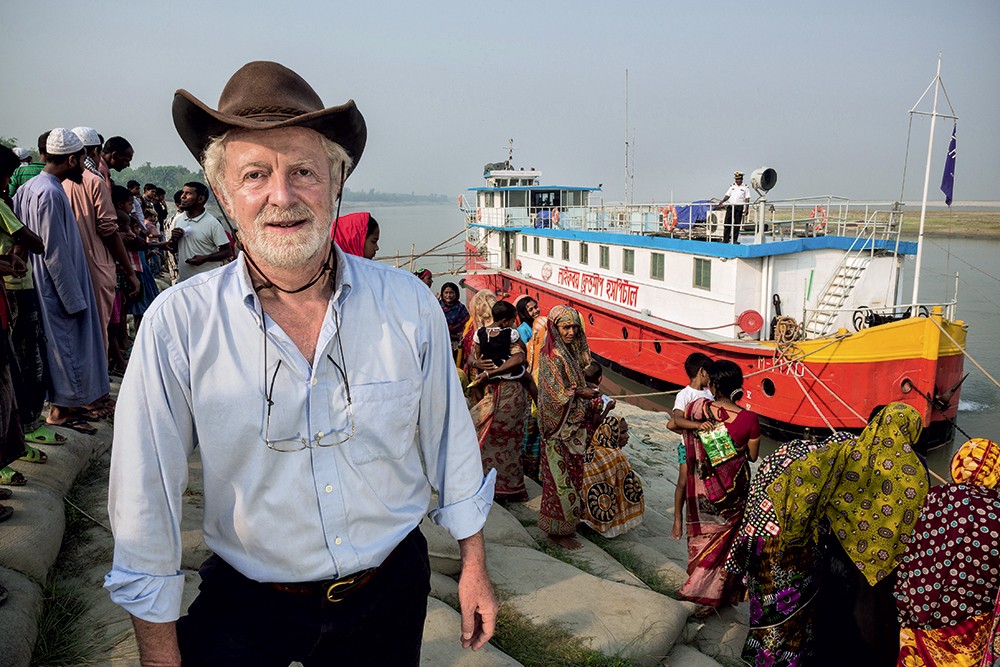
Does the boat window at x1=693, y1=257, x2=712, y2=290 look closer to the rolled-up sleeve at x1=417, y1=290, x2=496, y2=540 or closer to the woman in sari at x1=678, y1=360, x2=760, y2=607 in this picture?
the woman in sari at x1=678, y1=360, x2=760, y2=607

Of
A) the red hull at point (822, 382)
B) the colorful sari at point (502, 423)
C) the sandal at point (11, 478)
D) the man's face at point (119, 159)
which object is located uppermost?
the man's face at point (119, 159)

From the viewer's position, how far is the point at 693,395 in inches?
163

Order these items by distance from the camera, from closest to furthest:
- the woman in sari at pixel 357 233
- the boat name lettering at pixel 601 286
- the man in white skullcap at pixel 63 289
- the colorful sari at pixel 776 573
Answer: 1. the colorful sari at pixel 776 573
2. the man in white skullcap at pixel 63 289
3. the woman in sari at pixel 357 233
4. the boat name lettering at pixel 601 286

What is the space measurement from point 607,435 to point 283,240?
11.1ft

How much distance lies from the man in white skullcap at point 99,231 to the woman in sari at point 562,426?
283 centimetres

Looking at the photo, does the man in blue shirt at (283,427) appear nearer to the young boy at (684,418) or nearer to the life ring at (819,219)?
the young boy at (684,418)

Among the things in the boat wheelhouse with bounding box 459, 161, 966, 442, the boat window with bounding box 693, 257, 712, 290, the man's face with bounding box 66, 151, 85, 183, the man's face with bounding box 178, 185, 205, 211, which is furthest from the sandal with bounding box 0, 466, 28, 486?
the boat window with bounding box 693, 257, 712, 290

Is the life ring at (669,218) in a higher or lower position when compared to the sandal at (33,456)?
higher

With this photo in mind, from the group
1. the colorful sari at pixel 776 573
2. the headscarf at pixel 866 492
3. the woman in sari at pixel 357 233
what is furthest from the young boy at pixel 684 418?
the woman in sari at pixel 357 233

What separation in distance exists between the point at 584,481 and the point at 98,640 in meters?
2.92

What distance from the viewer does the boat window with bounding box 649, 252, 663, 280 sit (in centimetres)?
1238

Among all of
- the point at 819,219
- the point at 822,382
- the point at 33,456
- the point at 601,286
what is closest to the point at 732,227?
the point at 819,219

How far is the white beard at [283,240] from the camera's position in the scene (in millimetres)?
1498

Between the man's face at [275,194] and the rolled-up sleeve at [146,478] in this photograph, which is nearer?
the rolled-up sleeve at [146,478]
